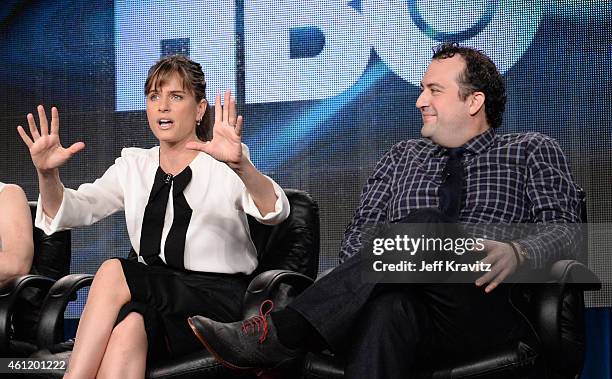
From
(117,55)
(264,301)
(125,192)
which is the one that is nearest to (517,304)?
(264,301)

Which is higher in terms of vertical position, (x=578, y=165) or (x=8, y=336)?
(x=578, y=165)

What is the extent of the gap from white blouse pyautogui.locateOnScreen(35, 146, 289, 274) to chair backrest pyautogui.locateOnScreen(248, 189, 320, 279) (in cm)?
11

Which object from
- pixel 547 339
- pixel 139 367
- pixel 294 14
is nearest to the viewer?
pixel 547 339

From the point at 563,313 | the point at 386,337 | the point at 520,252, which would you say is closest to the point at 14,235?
the point at 386,337

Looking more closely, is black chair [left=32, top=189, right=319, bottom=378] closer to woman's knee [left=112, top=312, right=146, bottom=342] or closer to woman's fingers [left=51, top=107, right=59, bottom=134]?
woman's knee [left=112, top=312, right=146, bottom=342]

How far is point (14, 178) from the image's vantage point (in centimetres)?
507

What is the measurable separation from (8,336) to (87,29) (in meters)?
2.14

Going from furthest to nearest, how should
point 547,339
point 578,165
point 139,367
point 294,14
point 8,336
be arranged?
1. point 294,14
2. point 578,165
3. point 8,336
4. point 139,367
5. point 547,339

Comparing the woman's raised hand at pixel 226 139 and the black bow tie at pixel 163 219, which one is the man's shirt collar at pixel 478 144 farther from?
the black bow tie at pixel 163 219

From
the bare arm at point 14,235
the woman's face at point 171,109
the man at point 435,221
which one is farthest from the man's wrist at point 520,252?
the bare arm at point 14,235

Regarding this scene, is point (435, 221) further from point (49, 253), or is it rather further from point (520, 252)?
point (49, 253)

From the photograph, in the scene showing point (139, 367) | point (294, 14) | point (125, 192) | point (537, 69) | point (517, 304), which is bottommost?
point (139, 367)

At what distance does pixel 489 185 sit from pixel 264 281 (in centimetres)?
81

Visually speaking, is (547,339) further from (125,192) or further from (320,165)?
(320,165)
